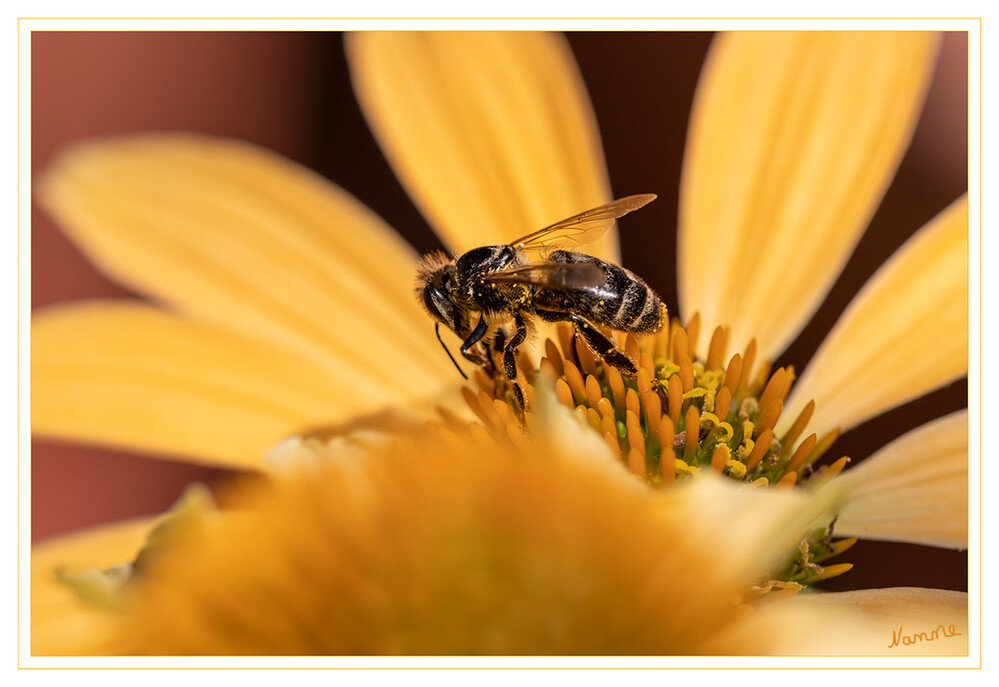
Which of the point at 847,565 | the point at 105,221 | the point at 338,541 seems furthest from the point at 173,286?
the point at 847,565

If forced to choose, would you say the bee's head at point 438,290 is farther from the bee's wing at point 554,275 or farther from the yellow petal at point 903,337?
the yellow petal at point 903,337

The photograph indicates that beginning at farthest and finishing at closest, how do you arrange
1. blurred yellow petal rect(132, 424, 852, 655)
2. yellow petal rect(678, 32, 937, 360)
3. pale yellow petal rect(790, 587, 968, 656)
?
yellow petal rect(678, 32, 937, 360) → pale yellow petal rect(790, 587, 968, 656) → blurred yellow petal rect(132, 424, 852, 655)

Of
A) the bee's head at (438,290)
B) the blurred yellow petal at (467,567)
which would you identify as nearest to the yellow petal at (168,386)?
the bee's head at (438,290)

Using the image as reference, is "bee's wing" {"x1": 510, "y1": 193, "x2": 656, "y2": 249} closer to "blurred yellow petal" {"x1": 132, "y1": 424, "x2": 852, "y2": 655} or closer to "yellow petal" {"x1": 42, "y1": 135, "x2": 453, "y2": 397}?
"yellow petal" {"x1": 42, "y1": 135, "x2": 453, "y2": 397}
